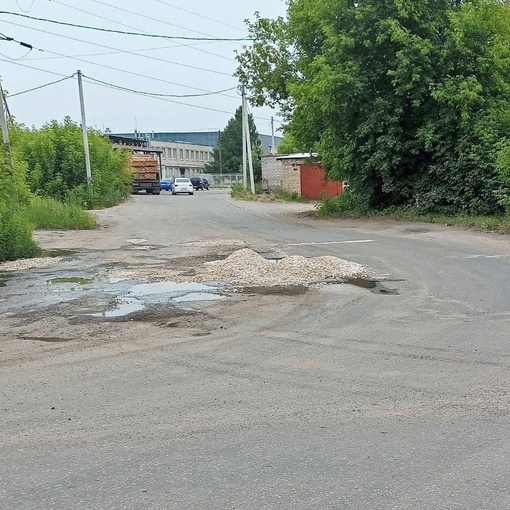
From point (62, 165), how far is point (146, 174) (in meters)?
23.5

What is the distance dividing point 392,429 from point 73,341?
4.07m

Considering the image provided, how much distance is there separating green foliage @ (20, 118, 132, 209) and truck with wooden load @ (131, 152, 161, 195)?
1944 centimetres

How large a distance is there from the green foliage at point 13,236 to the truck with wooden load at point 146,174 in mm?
41921

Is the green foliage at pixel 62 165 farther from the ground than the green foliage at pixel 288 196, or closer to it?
farther from the ground

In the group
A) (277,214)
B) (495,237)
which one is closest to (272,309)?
(495,237)

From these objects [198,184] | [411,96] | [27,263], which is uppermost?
[411,96]

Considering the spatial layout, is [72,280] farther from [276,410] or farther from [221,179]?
[221,179]

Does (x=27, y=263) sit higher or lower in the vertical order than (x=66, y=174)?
lower

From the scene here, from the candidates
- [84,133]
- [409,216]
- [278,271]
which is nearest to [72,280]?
A: [278,271]

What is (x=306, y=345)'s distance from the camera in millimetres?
6848

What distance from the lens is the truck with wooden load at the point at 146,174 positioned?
57.0 m

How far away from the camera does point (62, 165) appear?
34469mm

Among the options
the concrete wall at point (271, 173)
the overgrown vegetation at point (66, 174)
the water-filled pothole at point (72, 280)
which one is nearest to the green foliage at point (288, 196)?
the concrete wall at point (271, 173)

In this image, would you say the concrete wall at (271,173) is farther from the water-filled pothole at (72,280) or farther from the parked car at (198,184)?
the water-filled pothole at (72,280)
